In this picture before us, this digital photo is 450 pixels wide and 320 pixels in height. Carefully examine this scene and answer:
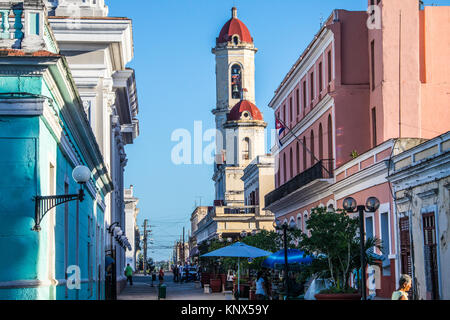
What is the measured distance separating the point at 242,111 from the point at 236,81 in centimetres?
682

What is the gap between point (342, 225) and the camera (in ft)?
59.1

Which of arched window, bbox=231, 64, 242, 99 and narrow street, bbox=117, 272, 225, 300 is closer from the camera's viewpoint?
narrow street, bbox=117, 272, 225, 300

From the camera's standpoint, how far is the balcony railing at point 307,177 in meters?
31.9

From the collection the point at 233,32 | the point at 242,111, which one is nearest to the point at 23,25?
the point at 242,111

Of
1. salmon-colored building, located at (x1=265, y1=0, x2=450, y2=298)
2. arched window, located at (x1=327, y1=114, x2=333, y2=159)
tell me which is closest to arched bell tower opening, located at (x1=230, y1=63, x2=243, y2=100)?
→ salmon-colored building, located at (x1=265, y1=0, x2=450, y2=298)

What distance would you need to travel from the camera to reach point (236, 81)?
297ft

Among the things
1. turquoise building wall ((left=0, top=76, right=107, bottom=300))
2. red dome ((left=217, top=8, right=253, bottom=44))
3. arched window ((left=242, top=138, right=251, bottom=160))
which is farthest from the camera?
red dome ((left=217, top=8, right=253, bottom=44))

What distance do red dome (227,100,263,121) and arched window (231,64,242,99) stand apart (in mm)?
5251

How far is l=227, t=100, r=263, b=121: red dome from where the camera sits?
84688 millimetres

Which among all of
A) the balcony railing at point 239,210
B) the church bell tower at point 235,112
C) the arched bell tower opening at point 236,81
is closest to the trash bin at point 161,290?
the balcony railing at point 239,210

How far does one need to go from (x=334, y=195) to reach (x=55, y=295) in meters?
19.9

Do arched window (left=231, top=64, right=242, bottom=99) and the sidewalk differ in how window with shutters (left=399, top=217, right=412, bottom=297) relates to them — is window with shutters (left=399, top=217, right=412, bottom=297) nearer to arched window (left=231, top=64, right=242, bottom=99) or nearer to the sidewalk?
the sidewalk

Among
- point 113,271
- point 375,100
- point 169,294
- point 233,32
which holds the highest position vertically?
point 233,32

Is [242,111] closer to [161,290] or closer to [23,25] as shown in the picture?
[161,290]
